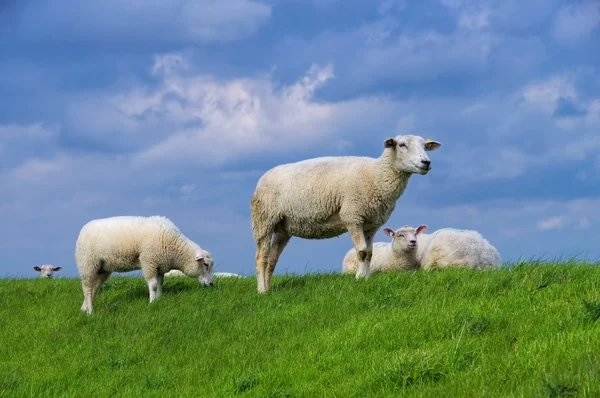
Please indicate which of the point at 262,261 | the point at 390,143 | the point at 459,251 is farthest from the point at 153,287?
the point at 459,251

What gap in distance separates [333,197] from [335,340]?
5.17 m

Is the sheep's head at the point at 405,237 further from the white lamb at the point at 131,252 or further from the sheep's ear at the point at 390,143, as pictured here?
the white lamb at the point at 131,252

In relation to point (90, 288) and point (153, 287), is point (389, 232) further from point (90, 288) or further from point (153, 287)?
point (90, 288)

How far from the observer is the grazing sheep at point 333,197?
15.7 m

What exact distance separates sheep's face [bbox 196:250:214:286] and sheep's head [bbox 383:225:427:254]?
4.68 meters

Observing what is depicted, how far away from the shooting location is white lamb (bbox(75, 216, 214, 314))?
61.9 ft

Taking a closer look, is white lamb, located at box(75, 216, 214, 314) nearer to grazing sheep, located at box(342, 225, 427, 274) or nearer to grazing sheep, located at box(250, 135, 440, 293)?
grazing sheep, located at box(250, 135, 440, 293)

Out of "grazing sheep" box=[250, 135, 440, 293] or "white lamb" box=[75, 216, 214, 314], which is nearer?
"grazing sheep" box=[250, 135, 440, 293]

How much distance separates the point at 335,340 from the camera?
11.2 metres

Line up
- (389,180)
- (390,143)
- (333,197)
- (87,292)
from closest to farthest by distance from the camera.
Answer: (389,180) < (390,143) < (333,197) < (87,292)

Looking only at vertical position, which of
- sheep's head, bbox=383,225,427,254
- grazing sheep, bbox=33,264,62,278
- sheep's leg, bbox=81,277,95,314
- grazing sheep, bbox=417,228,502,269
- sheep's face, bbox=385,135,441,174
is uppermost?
sheep's face, bbox=385,135,441,174

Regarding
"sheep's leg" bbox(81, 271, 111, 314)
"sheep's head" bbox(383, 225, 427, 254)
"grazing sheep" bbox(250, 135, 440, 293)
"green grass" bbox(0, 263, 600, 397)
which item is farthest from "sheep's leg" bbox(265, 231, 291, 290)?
"sheep's leg" bbox(81, 271, 111, 314)

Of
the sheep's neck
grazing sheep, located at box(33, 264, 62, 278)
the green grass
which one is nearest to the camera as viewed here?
the green grass

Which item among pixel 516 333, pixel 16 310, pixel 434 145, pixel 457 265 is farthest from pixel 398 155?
pixel 16 310
